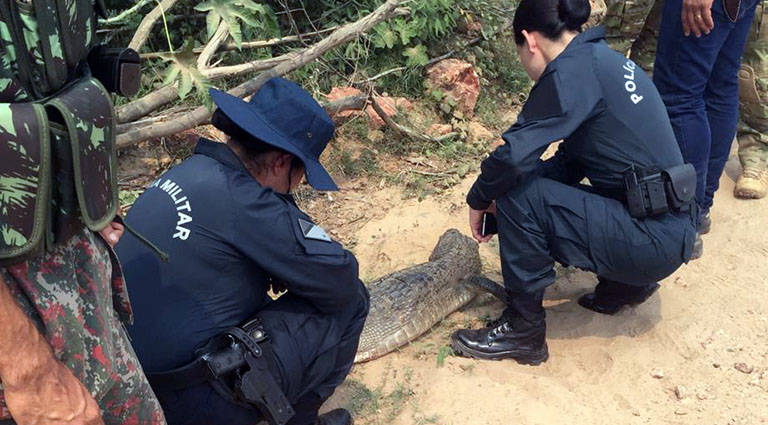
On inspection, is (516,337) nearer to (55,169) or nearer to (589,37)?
(589,37)

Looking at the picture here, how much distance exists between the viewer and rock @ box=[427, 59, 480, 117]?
5035mm

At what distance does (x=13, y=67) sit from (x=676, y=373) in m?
2.72

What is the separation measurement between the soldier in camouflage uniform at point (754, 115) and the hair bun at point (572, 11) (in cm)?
178

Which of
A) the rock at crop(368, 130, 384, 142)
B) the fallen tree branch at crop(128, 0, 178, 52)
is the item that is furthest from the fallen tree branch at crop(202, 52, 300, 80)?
the rock at crop(368, 130, 384, 142)

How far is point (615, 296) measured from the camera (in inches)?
128

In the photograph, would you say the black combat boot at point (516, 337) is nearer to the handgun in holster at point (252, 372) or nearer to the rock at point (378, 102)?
the handgun in holster at point (252, 372)

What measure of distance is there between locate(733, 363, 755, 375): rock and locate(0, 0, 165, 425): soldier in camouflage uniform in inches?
99.9

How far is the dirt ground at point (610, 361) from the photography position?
275cm

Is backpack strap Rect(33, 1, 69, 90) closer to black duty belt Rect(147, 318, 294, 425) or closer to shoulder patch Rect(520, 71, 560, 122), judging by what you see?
black duty belt Rect(147, 318, 294, 425)

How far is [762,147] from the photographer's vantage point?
4.18 metres

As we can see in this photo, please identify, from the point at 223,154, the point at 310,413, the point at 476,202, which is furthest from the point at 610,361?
the point at 223,154

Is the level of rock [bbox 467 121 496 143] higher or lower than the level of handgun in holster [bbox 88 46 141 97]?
lower

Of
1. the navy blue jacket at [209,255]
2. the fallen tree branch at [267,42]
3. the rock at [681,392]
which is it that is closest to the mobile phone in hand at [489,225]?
the rock at [681,392]

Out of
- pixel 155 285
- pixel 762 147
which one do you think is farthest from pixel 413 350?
pixel 762 147
